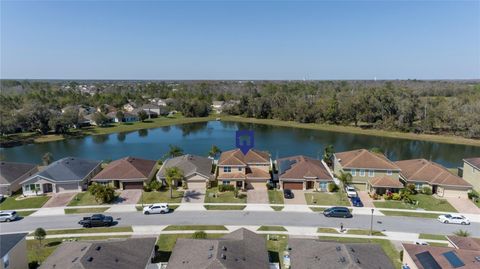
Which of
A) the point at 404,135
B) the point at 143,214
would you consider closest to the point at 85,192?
the point at 143,214

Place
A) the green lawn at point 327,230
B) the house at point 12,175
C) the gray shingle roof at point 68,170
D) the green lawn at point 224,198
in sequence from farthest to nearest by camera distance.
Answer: the gray shingle roof at point 68,170 → the house at point 12,175 → the green lawn at point 224,198 → the green lawn at point 327,230

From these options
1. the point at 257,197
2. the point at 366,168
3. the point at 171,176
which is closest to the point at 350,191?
the point at 366,168

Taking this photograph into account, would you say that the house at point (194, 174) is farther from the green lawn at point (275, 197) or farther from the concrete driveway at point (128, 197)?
the green lawn at point (275, 197)

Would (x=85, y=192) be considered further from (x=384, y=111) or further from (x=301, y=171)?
(x=384, y=111)

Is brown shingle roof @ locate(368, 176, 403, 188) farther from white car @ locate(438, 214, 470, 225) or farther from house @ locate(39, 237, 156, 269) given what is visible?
house @ locate(39, 237, 156, 269)

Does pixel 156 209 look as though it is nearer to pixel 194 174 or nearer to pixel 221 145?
pixel 194 174

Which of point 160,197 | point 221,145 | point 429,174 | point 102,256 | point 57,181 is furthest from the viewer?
point 221,145

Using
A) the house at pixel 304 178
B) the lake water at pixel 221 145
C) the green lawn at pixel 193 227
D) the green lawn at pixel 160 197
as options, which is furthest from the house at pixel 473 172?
the green lawn at pixel 160 197
